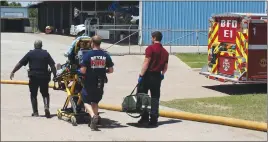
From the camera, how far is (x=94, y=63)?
8.88 meters

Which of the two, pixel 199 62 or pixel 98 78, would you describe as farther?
pixel 199 62

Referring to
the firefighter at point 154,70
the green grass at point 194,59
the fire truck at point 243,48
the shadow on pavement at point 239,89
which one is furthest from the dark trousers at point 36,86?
the green grass at point 194,59

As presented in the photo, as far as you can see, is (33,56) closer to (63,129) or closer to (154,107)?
(63,129)

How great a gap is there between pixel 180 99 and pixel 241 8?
25301 mm

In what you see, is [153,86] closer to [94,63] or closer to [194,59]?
[94,63]

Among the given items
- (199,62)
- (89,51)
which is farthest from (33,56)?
(199,62)

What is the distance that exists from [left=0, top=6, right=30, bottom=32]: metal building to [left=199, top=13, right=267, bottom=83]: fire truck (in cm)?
5301

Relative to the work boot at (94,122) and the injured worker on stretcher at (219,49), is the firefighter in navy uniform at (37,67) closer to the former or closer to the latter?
the work boot at (94,122)

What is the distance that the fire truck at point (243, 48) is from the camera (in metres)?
13.5

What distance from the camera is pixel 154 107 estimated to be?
9.33 metres

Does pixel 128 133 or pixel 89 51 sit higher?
pixel 89 51

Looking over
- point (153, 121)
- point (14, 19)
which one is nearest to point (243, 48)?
point (153, 121)

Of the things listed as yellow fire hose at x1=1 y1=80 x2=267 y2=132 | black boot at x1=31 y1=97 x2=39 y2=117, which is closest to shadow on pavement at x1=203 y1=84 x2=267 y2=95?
yellow fire hose at x1=1 y1=80 x2=267 y2=132

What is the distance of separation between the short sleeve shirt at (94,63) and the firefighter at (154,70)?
0.75 m
